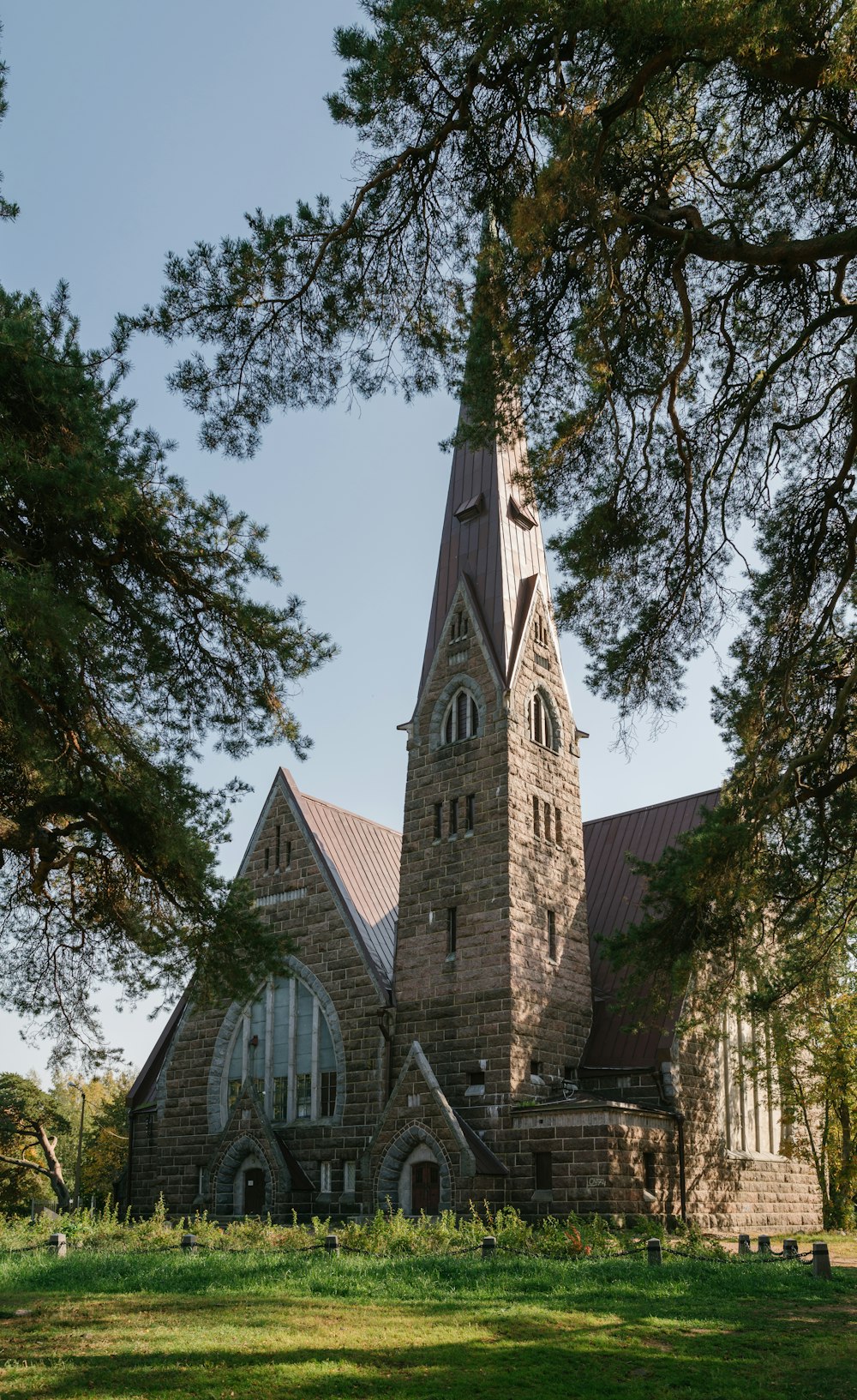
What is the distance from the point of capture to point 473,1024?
25.5 meters

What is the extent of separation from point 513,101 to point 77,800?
7625 mm

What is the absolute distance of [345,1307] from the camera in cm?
1221

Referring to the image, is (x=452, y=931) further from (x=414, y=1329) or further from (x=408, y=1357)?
(x=408, y=1357)

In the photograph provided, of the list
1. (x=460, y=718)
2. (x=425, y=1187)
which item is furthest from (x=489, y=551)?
(x=425, y=1187)

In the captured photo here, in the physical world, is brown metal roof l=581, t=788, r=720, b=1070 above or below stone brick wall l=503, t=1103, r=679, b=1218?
above

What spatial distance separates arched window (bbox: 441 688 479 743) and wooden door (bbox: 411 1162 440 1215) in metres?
9.76

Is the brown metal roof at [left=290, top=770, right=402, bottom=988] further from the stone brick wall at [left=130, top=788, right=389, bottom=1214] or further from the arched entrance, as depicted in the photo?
the arched entrance

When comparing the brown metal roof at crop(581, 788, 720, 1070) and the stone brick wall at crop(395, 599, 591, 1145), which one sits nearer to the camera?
the stone brick wall at crop(395, 599, 591, 1145)

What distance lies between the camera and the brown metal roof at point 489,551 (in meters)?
29.8

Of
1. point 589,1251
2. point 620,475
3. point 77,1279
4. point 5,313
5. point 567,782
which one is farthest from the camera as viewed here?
point 567,782

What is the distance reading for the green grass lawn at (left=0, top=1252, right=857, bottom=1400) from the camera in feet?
29.7

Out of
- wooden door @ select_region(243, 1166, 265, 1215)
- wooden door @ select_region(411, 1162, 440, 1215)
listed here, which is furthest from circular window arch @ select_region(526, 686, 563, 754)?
wooden door @ select_region(243, 1166, 265, 1215)

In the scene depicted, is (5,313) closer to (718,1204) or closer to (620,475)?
(620,475)

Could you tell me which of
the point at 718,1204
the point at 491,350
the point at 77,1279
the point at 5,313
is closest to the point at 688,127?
the point at 491,350
